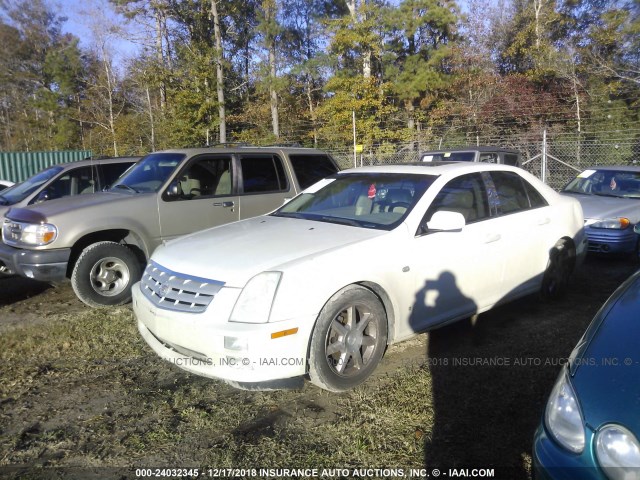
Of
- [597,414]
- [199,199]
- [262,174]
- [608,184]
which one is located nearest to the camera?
[597,414]

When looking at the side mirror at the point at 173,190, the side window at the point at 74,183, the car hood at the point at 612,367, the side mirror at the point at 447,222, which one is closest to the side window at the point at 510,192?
the side mirror at the point at 447,222

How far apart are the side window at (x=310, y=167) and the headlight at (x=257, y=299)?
402 cm

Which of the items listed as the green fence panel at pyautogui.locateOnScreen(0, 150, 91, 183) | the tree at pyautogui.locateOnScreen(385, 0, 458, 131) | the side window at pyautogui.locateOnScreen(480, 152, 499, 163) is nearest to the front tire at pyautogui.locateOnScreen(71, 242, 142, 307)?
the side window at pyautogui.locateOnScreen(480, 152, 499, 163)

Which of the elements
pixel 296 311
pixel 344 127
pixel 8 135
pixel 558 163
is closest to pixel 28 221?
pixel 296 311

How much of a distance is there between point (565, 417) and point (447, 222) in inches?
77.5

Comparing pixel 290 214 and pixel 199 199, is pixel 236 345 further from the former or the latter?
pixel 199 199

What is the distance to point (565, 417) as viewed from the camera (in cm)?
210

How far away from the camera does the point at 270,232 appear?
4094mm

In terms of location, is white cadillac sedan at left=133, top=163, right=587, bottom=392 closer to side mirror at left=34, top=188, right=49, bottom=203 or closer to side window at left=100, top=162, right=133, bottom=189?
side window at left=100, top=162, right=133, bottom=189

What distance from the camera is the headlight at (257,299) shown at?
10.4 feet

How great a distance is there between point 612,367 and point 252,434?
203 centimetres

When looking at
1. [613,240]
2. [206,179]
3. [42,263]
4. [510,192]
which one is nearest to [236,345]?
[510,192]

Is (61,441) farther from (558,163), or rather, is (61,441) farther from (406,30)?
(406,30)

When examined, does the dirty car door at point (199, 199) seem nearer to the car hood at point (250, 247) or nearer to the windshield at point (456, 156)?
the car hood at point (250, 247)
